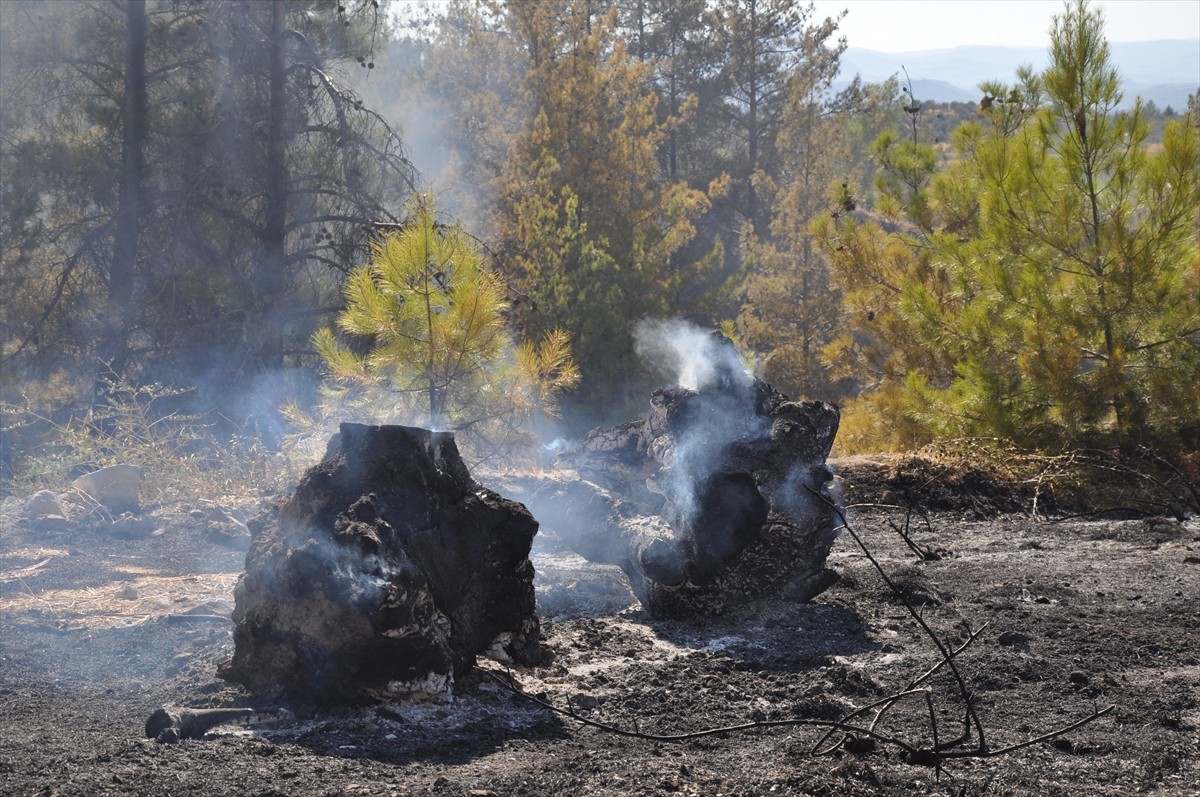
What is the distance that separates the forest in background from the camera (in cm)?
907

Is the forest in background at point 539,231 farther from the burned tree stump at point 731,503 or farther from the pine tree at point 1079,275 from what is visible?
the burned tree stump at point 731,503

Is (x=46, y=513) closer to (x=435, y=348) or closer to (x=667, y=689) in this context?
(x=435, y=348)

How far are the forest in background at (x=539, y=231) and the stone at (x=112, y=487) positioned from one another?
1117 mm

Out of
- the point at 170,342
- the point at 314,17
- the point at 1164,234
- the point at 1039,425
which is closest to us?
the point at 1164,234

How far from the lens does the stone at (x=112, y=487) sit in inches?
316

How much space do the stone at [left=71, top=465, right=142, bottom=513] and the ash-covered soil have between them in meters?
0.66

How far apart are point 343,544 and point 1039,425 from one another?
6967mm

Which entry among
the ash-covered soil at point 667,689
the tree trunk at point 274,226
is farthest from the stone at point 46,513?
the tree trunk at point 274,226

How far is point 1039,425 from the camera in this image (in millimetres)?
9406

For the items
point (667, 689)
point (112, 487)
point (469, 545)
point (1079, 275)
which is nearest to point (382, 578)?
point (469, 545)

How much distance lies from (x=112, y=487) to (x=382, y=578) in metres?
4.77

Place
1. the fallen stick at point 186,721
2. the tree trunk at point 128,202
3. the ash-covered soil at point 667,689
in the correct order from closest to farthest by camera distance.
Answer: the ash-covered soil at point 667,689, the fallen stick at point 186,721, the tree trunk at point 128,202

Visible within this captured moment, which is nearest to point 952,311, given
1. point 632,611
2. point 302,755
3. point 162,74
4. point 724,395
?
point 724,395

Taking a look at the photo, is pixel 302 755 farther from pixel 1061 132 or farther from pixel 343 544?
pixel 1061 132
